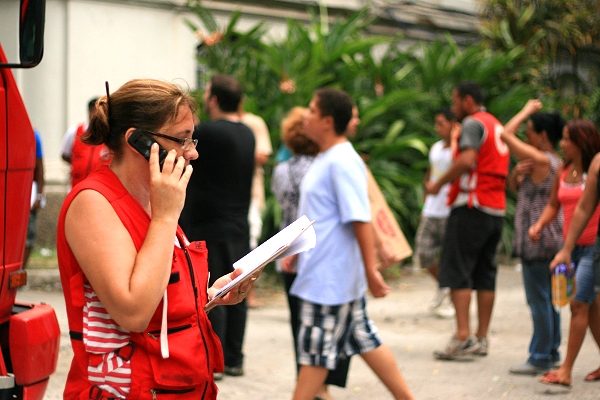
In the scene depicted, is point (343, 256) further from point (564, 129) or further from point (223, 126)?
point (564, 129)

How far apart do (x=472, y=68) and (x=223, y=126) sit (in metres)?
8.02

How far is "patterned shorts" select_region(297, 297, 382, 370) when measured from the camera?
458cm

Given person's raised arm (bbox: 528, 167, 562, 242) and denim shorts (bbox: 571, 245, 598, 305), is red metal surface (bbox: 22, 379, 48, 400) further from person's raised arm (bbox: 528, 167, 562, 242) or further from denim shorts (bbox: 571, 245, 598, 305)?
person's raised arm (bbox: 528, 167, 562, 242)

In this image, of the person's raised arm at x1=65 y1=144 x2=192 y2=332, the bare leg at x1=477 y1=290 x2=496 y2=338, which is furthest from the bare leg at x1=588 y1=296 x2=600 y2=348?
the person's raised arm at x1=65 y1=144 x2=192 y2=332

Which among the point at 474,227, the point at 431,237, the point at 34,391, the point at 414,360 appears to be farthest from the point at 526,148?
the point at 34,391

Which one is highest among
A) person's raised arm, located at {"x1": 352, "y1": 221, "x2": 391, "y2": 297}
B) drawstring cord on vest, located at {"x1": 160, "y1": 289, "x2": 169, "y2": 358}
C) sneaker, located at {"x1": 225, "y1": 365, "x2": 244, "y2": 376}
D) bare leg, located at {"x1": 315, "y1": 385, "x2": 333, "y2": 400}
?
drawstring cord on vest, located at {"x1": 160, "y1": 289, "x2": 169, "y2": 358}

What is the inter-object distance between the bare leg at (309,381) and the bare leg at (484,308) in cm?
263

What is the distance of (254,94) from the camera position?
1162cm

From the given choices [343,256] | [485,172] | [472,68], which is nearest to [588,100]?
[472,68]

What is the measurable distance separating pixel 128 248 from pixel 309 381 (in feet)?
8.30

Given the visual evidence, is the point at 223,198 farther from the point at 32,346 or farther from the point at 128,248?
the point at 128,248

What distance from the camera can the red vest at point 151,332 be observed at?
7.53 ft

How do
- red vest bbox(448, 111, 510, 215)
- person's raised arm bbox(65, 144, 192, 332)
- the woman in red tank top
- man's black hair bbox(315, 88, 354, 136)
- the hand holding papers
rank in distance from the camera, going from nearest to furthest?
1. person's raised arm bbox(65, 144, 192, 332)
2. the hand holding papers
3. man's black hair bbox(315, 88, 354, 136)
4. the woman in red tank top
5. red vest bbox(448, 111, 510, 215)

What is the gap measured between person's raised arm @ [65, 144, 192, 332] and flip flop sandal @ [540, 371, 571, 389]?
431cm
